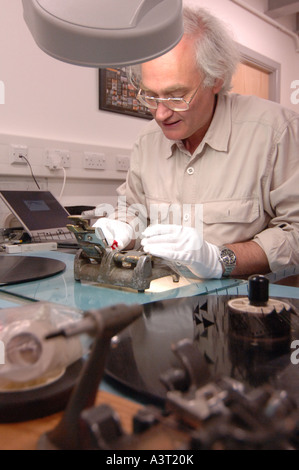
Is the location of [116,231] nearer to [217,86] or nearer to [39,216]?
[39,216]

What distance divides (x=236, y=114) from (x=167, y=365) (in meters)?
1.41

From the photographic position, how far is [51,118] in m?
2.20

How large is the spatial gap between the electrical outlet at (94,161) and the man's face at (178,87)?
95 cm

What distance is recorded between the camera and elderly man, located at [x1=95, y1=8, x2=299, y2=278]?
52.5 inches

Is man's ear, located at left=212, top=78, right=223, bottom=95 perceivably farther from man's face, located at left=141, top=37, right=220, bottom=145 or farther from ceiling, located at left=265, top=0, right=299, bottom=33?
ceiling, located at left=265, top=0, right=299, bottom=33

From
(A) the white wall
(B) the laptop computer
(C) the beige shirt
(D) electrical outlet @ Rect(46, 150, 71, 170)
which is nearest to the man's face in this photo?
(C) the beige shirt

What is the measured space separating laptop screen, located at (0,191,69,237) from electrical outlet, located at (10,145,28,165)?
28 cm

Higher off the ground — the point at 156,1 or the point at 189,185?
the point at 156,1

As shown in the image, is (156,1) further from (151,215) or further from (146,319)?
(151,215)

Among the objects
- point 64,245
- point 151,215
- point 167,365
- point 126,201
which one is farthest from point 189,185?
point 167,365

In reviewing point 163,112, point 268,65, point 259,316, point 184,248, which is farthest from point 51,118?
point 268,65

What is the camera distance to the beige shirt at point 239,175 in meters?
1.48

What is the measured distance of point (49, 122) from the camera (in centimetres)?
219
